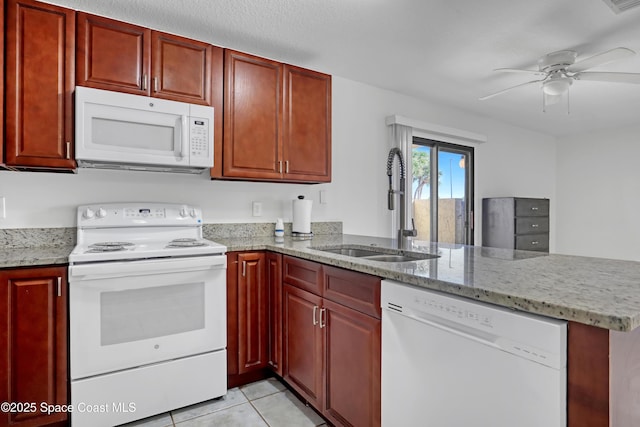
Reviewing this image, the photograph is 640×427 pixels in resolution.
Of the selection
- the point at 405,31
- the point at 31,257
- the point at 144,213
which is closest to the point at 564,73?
the point at 405,31

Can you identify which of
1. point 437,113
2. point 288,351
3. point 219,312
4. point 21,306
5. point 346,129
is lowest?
point 288,351

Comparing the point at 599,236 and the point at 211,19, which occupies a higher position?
the point at 211,19

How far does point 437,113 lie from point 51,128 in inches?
138

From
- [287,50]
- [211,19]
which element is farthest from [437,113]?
[211,19]

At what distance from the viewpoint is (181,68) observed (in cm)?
216

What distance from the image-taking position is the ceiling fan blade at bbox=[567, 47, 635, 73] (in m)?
2.09

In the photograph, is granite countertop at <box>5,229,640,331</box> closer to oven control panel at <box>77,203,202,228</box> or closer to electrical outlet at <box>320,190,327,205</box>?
oven control panel at <box>77,203,202,228</box>

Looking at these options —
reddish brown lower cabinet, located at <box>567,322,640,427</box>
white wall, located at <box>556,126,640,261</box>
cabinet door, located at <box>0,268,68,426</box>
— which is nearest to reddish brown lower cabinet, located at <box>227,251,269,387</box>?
cabinet door, located at <box>0,268,68,426</box>

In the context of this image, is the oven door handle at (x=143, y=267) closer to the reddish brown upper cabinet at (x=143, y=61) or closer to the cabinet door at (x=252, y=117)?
the cabinet door at (x=252, y=117)

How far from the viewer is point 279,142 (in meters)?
2.52

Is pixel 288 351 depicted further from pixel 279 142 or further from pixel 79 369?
pixel 279 142

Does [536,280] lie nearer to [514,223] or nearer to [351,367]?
[351,367]

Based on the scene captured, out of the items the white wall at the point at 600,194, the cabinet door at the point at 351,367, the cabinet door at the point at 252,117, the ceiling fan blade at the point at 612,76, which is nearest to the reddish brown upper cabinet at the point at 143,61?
the cabinet door at the point at 252,117

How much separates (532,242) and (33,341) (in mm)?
4915
